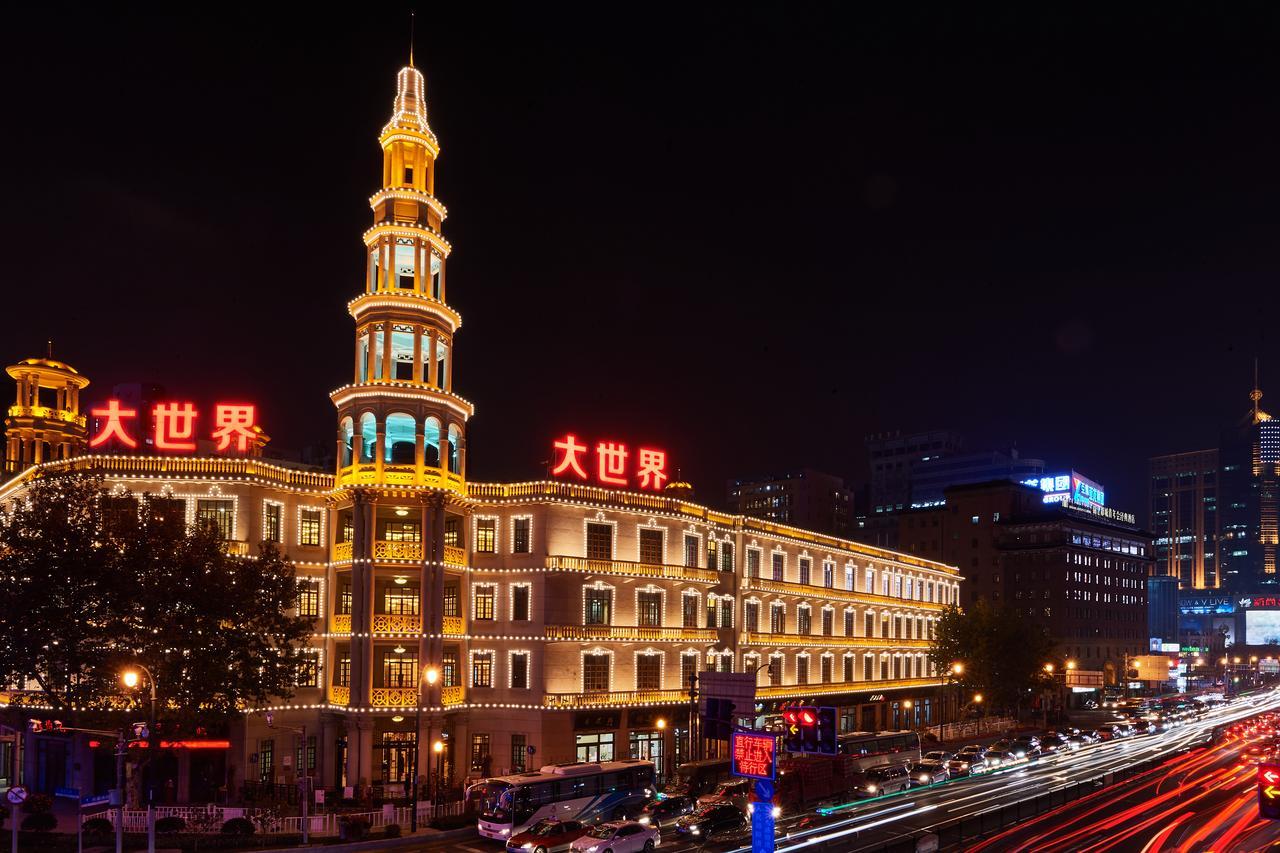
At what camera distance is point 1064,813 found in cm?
4753

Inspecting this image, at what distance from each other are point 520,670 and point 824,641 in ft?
104

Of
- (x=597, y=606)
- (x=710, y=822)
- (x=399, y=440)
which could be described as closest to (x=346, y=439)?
(x=399, y=440)

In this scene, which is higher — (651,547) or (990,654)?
(651,547)

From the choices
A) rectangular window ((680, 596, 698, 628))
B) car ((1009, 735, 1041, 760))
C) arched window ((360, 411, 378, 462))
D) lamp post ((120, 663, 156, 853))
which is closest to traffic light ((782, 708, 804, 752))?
lamp post ((120, 663, 156, 853))

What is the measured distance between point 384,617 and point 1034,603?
11617 cm

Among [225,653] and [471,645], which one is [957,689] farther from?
[225,653]

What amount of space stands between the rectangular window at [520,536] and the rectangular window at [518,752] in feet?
33.9

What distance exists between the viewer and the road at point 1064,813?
4212 cm

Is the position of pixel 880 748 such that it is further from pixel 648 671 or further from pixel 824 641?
pixel 824 641

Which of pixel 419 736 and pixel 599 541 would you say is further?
pixel 599 541

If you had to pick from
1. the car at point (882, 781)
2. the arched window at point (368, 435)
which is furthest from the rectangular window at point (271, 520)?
the car at point (882, 781)

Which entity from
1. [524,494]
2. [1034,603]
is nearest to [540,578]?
[524,494]

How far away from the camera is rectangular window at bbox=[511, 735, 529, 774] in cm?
5897

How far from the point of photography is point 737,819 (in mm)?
46031
